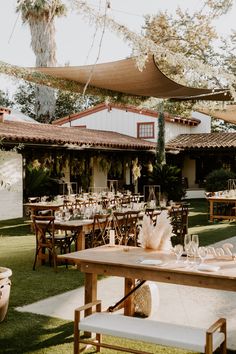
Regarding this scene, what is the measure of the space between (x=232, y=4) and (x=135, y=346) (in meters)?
3.46

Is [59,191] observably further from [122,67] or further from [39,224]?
[122,67]

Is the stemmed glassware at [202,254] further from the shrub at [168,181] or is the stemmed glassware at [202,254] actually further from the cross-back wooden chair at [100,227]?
the shrub at [168,181]

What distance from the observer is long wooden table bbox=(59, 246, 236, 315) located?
4188mm

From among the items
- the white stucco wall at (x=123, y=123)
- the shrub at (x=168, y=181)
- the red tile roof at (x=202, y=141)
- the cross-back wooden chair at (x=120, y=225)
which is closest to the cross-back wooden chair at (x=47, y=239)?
the cross-back wooden chair at (x=120, y=225)

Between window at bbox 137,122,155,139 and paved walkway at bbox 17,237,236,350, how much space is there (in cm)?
2079

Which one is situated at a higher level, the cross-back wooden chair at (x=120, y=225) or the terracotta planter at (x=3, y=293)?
the cross-back wooden chair at (x=120, y=225)

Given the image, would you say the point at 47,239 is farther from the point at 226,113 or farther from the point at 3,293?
the point at 226,113

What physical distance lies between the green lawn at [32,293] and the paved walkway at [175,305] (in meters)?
0.24

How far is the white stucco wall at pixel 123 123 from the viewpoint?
2827cm

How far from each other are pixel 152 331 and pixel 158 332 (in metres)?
0.05

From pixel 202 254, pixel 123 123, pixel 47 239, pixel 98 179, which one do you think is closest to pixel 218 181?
pixel 98 179

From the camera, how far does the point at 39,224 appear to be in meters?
8.53

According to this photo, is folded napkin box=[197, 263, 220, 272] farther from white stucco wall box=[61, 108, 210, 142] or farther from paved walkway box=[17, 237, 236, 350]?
white stucco wall box=[61, 108, 210, 142]

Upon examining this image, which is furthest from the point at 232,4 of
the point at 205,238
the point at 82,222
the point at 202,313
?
the point at 205,238
